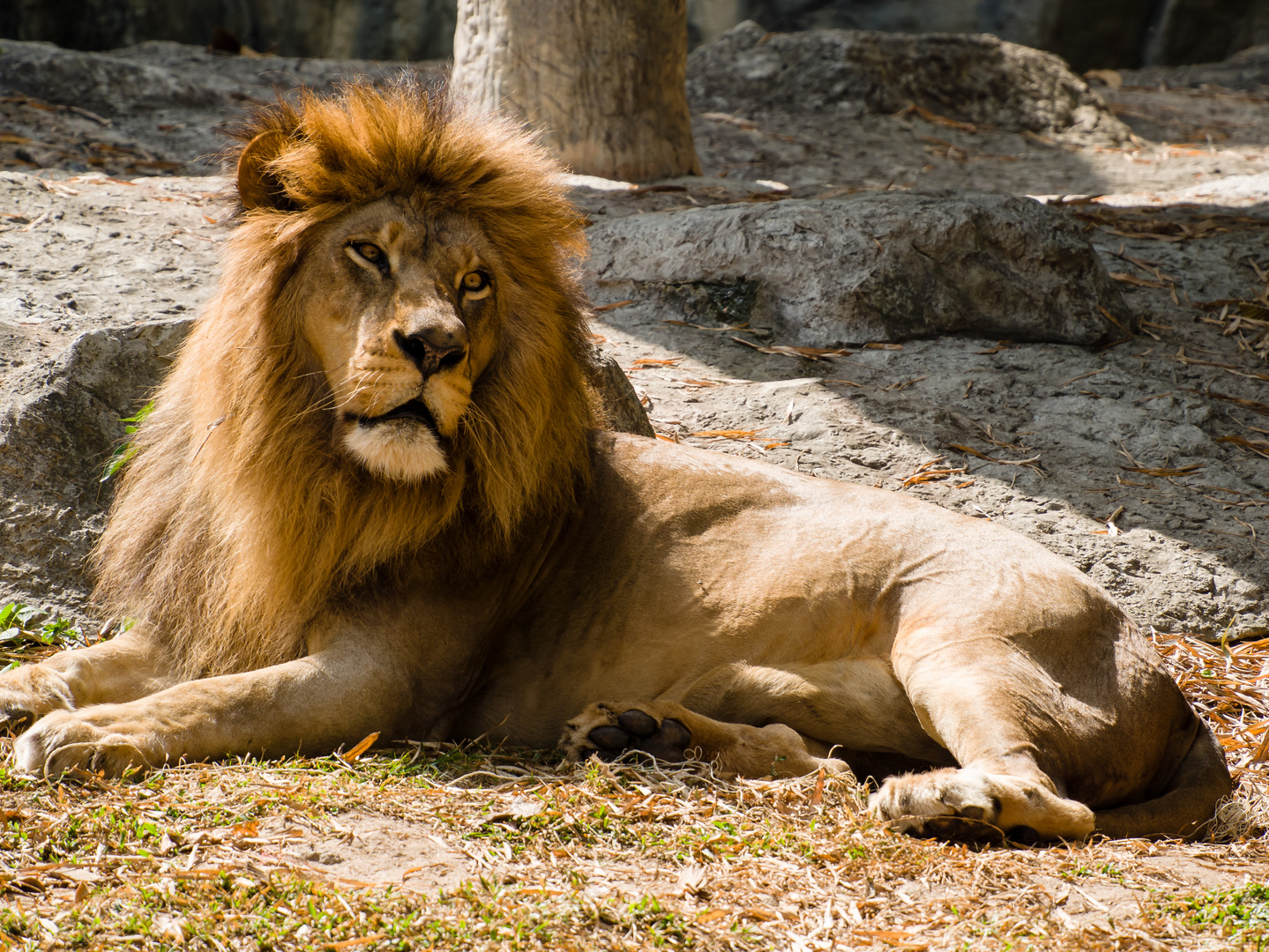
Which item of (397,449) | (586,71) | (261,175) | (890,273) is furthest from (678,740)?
(586,71)

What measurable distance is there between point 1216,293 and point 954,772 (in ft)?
14.9

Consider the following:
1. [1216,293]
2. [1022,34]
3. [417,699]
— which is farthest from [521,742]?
[1022,34]

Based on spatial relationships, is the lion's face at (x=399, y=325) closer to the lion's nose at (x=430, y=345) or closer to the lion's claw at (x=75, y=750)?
the lion's nose at (x=430, y=345)

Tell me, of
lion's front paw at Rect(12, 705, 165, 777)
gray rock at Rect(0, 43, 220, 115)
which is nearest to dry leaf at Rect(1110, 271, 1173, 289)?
lion's front paw at Rect(12, 705, 165, 777)

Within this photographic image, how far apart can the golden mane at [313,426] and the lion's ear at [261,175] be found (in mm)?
12

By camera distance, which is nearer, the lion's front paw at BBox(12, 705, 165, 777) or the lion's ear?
the lion's front paw at BBox(12, 705, 165, 777)

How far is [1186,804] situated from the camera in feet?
9.25

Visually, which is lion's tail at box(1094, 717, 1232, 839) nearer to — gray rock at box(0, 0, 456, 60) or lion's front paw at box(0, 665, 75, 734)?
lion's front paw at box(0, 665, 75, 734)

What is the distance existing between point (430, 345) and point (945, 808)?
5.11ft

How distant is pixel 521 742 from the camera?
312cm

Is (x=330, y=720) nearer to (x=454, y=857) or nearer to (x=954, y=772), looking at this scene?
A: (x=454, y=857)

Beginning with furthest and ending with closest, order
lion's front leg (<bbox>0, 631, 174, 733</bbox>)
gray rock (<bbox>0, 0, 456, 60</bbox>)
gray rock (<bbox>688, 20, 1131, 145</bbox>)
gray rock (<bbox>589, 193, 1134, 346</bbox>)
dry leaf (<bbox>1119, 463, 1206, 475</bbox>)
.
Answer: gray rock (<bbox>0, 0, 456, 60</bbox>), gray rock (<bbox>688, 20, 1131, 145</bbox>), gray rock (<bbox>589, 193, 1134, 346</bbox>), dry leaf (<bbox>1119, 463, 1206, 475</bbox>), lion's front leg (<bbox>0, 631, 174, 733</bbox>)

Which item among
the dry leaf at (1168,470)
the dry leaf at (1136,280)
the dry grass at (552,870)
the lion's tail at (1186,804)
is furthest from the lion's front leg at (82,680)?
the dry leaf at (1136,280)

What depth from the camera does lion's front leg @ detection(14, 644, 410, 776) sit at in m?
2.46
